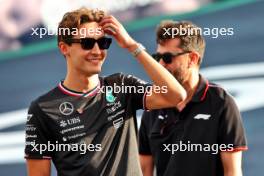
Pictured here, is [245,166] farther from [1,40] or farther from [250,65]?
[1,40]

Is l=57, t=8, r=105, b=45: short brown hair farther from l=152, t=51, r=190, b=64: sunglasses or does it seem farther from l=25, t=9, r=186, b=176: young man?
l=152, t=51, r=190, b=64: sunglasses

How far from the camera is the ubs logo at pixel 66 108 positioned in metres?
3.39

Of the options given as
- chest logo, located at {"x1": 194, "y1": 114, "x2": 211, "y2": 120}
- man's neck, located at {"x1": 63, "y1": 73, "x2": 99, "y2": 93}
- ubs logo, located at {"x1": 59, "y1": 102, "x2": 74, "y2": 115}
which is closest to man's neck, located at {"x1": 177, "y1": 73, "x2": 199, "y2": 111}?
chest logo, located at {"x1": 194, "y1": 114, "x2": 211, "y2": 120}

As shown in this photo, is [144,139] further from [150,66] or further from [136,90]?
[150,66]

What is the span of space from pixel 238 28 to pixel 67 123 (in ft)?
8.31

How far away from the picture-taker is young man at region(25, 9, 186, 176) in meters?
3.27

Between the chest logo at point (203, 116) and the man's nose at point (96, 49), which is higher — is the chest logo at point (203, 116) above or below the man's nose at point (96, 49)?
below

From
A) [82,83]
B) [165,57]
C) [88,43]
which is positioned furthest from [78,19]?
[165,57]

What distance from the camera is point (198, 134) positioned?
13.0 ft

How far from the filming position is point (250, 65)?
5512 mm

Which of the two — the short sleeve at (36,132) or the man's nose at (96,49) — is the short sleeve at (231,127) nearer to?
the man's nose at (96,49)

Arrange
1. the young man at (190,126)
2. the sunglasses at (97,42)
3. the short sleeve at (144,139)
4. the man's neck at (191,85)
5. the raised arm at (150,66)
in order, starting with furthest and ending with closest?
the short sleeve at (144,139)
the man's neck at (191,85)
the young man at (190,126)
the sunglasses at (97,42)
the raised arm at (150,66)

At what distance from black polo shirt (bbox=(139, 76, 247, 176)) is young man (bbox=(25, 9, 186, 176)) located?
0.57 m

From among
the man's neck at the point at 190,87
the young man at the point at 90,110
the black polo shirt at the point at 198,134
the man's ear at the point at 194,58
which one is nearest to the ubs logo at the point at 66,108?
the young man at the point at 90,110
